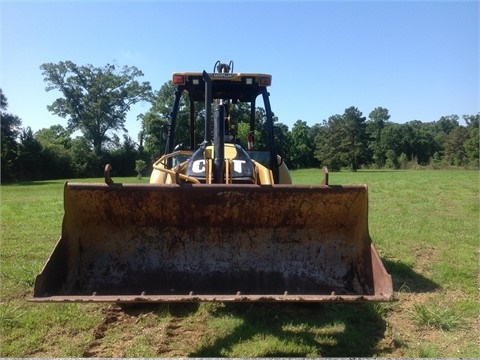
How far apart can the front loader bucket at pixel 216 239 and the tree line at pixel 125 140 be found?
22.4 meters

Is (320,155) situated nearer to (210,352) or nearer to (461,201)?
(461,201)

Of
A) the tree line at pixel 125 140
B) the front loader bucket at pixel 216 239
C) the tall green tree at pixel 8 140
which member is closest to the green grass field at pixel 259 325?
the front loader bucket at pixel 216 239

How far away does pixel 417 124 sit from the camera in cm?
9925

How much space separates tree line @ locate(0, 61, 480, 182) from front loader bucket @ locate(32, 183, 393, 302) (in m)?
22.4

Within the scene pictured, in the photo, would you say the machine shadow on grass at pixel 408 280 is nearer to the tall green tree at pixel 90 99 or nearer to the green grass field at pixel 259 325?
the green grass field at pixel 259 325

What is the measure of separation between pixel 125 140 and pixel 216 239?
54997mm

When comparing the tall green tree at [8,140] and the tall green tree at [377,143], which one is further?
the tall green tree at [377,143]

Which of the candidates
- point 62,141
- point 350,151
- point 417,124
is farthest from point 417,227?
point 417,124

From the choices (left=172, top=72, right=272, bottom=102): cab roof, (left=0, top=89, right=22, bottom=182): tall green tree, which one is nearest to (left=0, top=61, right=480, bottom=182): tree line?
(left=0, top=89, right=22, bottom=182): tall green tree

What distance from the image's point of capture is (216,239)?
174 inches

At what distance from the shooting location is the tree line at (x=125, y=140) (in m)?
43.7

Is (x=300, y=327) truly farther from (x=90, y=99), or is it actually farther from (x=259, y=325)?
(x=90, y=99)

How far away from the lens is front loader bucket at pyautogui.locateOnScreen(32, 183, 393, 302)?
4.21 metres

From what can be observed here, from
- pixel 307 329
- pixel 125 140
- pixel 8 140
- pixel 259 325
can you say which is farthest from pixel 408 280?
pixel 125 140
